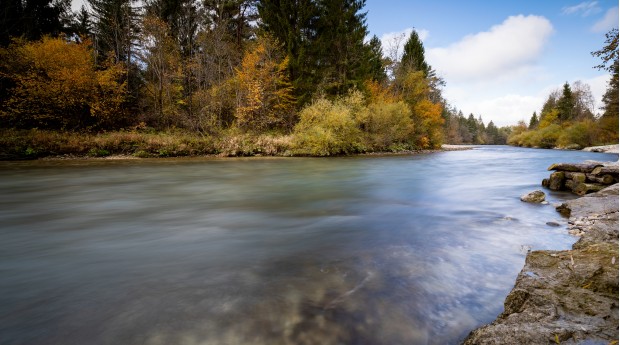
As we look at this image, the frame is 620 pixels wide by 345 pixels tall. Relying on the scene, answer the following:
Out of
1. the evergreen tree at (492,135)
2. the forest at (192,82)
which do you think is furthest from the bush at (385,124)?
the evergreen tree at (492,135)

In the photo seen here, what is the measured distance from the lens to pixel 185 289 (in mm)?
3439

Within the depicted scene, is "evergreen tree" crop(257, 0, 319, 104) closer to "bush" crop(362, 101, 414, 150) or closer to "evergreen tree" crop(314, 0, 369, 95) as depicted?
"evergreen tree" crop(314, 0, 369, 95)

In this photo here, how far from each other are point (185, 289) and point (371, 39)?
161 ft

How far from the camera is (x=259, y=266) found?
4105 millimetres

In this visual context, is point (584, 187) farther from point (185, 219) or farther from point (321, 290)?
point (185, 219)

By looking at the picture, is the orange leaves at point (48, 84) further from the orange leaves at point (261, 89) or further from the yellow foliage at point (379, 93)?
the yellow foliage at point (379, 93)

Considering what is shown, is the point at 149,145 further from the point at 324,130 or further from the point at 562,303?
the point at 562,303

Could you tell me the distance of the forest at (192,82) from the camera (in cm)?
2070

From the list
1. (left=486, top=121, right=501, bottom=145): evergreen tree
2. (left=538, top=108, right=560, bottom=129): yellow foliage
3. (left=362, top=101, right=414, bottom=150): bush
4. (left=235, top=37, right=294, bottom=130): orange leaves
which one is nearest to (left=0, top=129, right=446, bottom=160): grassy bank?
(left=235, top=37, right=294, bottom=130): orange leaves

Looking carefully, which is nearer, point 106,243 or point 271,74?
point 106,243

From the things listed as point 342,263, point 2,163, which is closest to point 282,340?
point 342,263

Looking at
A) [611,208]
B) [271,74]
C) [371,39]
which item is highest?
[371,39]

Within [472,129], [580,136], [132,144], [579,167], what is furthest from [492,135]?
[132,144]

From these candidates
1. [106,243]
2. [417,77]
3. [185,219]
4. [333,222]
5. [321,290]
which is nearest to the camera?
[321,290]
